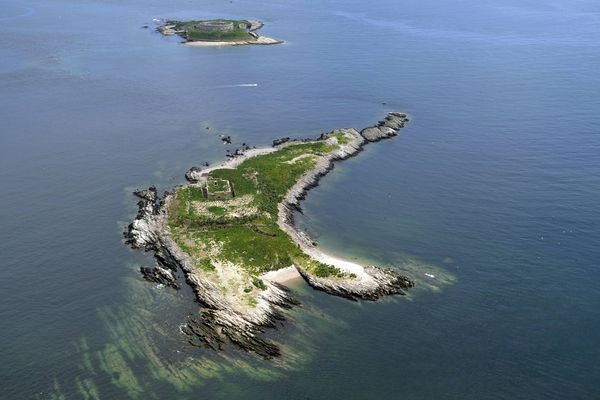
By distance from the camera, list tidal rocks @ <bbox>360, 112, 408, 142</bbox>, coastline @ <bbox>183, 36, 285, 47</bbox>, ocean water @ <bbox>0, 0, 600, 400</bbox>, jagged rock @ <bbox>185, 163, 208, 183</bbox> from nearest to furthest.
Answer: ocean water @ <bbox>0, 0, 600, 400</bbox> → jagged rock @ <bbox>185, 163, 208, 183</bbox> → tidal rocks @ <bbox>360, 112, 408, 142</bbox> → coastline @ <bbox>183, 36, 285, 47</bbox>

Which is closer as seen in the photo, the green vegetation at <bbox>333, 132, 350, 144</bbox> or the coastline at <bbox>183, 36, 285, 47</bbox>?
the green vegetation at <bbox>333, 132, 350, 144</bbox>

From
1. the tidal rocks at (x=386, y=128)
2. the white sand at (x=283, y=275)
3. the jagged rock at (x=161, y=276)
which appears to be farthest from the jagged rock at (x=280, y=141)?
the jagged rock at (x=161, y=276)

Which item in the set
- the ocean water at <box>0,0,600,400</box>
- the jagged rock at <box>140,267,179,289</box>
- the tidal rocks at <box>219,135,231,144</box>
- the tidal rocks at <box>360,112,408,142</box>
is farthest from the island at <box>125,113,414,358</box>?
the tidal rocks at <box>360,112,408,142</box>

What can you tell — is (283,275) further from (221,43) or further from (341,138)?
(221,43)

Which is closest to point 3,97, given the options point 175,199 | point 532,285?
point 175,199

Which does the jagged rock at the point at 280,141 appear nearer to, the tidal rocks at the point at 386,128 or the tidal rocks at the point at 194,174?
the tidal rocks at the point at 386,128

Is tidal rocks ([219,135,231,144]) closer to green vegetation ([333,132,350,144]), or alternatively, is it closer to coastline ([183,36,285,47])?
green vegetation ([333,132,350,144])
